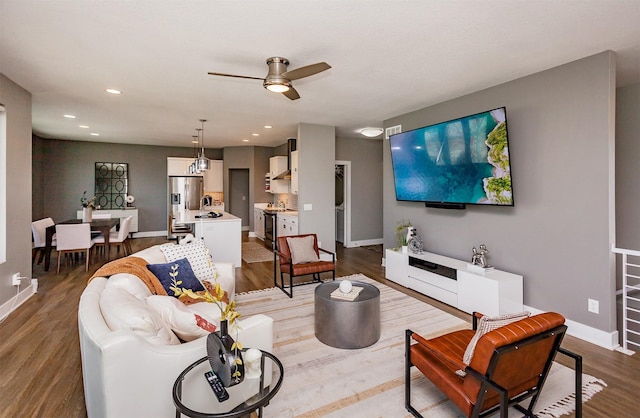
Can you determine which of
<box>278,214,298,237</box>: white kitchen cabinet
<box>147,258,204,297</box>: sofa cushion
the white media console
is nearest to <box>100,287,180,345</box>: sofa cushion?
<box>147,258,204,297</box>: sofa cushion

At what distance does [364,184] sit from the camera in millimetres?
7715

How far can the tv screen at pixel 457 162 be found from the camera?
349 centimetres

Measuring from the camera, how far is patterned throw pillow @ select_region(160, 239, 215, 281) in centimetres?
323

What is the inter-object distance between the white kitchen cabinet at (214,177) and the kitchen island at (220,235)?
13.1 ft

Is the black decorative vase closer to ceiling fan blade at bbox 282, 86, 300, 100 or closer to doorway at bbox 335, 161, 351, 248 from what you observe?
ceiling fan blade at bbox 282, 86, 300, 100

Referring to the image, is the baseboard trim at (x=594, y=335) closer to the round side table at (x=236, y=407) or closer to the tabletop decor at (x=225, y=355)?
the round side table at (x=236, y=407)

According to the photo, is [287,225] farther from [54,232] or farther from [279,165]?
[54,232]

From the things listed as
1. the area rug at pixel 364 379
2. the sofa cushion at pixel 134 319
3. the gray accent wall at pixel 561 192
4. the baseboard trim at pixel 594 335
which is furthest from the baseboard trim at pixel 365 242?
the sofa cushion at pixel 134 319

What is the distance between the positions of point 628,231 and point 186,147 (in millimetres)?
9801

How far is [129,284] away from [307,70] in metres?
2.14

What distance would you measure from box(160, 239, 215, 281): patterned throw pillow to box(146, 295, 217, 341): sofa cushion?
1.31 m

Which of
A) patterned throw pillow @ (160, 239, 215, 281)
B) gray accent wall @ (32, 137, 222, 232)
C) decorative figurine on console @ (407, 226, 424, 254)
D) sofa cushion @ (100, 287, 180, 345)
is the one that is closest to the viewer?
sofa cushion @ (100, 287, 180, 345)

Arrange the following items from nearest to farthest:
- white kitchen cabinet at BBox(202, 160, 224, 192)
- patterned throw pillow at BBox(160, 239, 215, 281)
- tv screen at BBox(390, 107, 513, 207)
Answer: patterned throw pillow at BBox(160, 239, 215, 281)
tv screen at BBox(390, 107, 513, 207)
white kitchen cabinet at BBox(202, 160, 224, 192)

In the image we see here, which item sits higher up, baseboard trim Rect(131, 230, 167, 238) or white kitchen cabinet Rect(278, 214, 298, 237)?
white kitchen cabinet Rect(278, 214, 298, 237)
